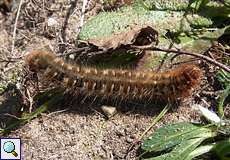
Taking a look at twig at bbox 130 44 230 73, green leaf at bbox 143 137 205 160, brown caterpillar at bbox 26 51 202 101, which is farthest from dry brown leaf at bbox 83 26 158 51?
green leaf at bbox 143 137 205 160

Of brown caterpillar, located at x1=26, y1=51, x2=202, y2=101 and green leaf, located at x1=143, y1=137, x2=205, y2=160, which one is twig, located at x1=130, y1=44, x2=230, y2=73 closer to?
brown caterpillar, located at x1=26, y1=51, x2=202, y2=101

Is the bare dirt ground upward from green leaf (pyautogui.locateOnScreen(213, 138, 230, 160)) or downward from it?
downward

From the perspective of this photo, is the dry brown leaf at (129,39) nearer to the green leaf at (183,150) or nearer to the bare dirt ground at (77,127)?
the bare dirt ground at (77,127)

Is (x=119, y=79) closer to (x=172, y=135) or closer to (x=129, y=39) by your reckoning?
(x=129, y=39)

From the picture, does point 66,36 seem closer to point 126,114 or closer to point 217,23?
point 126,114

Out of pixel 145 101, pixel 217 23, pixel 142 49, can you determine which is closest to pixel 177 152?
pixel 145 101

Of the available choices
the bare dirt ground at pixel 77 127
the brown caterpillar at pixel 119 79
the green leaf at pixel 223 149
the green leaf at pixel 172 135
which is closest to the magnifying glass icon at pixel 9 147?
the bare dirt ground at pixel 77 127
